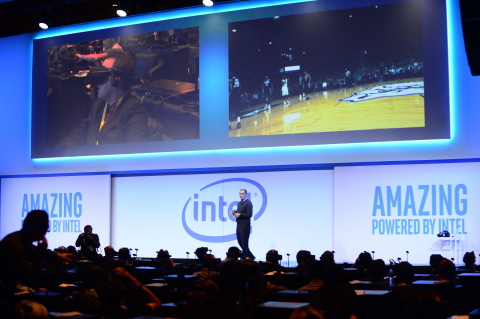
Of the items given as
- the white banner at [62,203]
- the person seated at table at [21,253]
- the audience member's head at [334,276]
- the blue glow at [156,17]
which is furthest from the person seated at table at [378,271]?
the white banner at [62,203]

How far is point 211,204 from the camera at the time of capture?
1400cm

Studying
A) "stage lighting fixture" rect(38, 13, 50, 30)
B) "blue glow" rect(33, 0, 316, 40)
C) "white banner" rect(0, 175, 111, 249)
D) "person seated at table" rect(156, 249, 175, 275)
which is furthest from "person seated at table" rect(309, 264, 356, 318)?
"stage lighting fixture" rect(38, 13, 50, 30)

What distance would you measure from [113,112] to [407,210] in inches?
307

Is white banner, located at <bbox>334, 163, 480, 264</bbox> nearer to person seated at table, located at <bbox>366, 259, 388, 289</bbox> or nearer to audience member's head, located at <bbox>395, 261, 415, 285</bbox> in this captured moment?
person seated at table, located at <bbox>366, 259, 388, 289</bbox>

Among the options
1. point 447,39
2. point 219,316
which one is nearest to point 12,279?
point 219,316

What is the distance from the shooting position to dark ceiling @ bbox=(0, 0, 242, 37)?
15.0 metres

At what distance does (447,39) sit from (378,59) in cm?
147

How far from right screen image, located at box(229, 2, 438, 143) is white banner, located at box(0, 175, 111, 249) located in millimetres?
4291

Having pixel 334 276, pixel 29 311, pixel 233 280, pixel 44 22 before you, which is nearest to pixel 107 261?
pixel 334 276

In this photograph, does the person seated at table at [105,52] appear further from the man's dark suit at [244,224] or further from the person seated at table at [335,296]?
the person seated at table at [335,296]

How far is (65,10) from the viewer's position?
16.3m

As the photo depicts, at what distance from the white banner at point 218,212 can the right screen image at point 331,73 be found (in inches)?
51.9

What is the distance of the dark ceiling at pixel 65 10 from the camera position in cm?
1505

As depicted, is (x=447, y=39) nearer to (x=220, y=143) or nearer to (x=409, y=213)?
(x=409, y=213)
